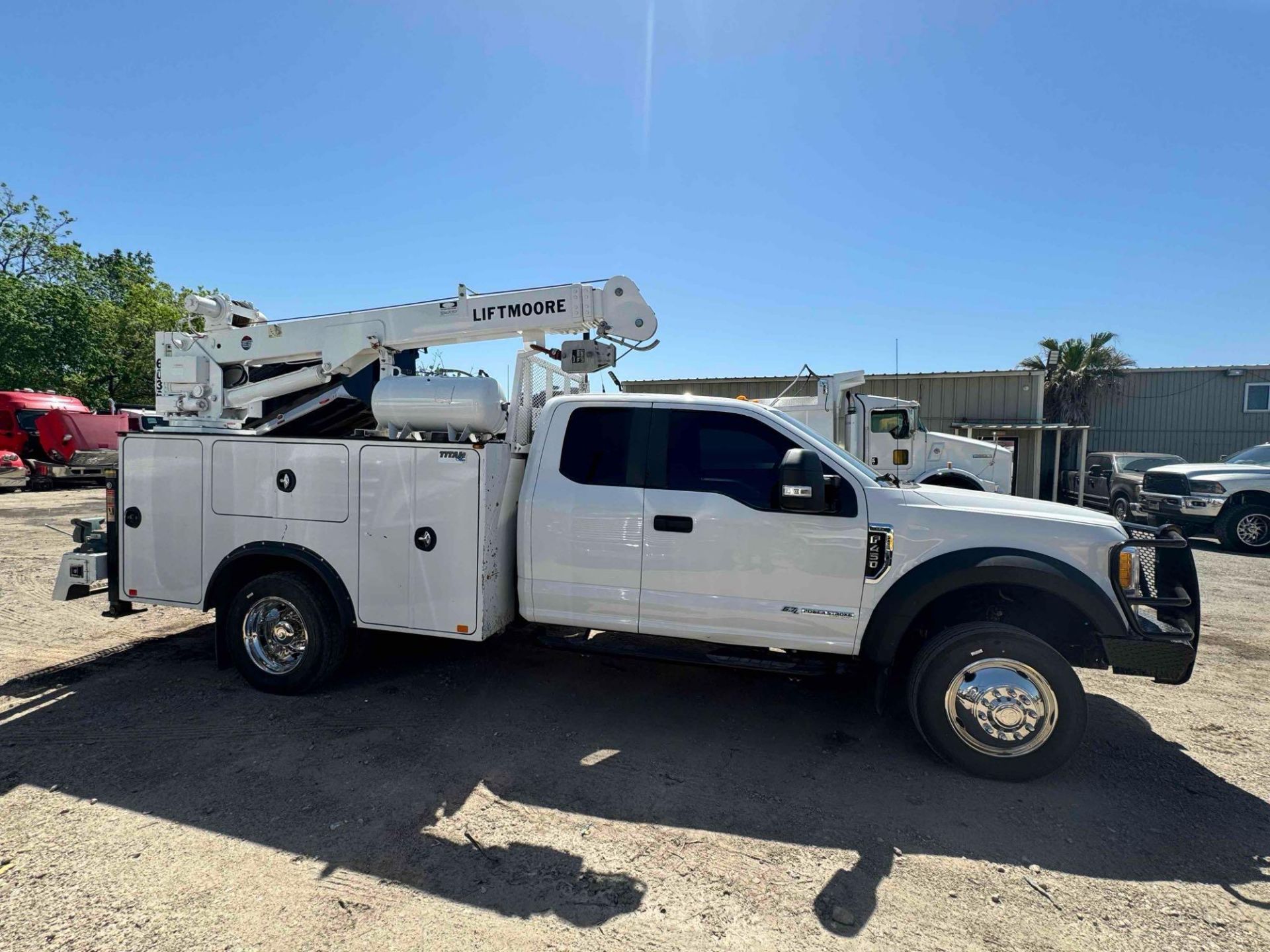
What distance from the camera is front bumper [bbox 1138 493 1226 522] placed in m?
11.8

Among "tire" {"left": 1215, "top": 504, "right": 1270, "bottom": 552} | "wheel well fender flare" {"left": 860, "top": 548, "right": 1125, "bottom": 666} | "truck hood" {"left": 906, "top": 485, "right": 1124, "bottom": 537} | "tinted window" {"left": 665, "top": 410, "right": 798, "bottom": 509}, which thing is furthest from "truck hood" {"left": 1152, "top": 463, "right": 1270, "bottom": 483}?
"tinted window" {"left": 665, "top": 410, "right": 798, "bottom": 509}

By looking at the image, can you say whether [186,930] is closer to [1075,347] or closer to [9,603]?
[9,603]

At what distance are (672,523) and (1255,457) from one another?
14999 millimetres

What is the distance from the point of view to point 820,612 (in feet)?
12.4

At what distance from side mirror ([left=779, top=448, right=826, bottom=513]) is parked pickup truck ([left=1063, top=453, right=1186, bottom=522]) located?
13464 mm

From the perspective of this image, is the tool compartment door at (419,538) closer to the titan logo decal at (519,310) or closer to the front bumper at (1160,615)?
the titan logo decal at (519,310)

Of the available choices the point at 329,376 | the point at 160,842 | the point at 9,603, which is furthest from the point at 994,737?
the point at 9,603

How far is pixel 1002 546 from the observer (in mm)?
3623

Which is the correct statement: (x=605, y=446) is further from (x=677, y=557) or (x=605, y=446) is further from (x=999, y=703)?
(x=999, y=703)

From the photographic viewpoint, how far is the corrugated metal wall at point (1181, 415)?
19672 millimetres

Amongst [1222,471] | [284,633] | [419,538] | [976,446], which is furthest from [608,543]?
[1222,471]

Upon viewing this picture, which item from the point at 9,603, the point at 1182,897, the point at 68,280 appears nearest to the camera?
the point at 1182,897

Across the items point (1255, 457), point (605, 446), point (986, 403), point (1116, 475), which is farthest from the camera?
point (986, 403)

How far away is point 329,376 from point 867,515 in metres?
4.10
